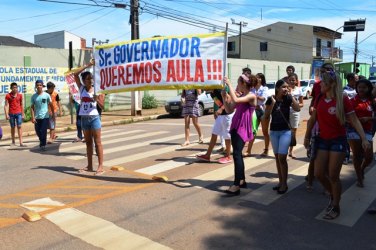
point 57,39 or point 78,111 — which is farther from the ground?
point 57,39

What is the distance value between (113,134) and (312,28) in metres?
45.6

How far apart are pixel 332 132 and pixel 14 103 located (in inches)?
359

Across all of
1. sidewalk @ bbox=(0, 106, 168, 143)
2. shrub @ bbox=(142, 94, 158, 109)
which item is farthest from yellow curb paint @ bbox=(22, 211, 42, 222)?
shrub @ bbox=(142, 94, 158, 109)

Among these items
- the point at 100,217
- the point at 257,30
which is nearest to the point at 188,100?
the point at 100,217

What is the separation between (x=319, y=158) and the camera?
4.88 meters

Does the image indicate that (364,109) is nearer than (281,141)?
No

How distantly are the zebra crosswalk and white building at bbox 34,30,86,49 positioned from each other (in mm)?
40886

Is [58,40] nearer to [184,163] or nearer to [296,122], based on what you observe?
[184,163]

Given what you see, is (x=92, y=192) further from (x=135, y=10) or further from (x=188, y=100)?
(x=135, y=10)

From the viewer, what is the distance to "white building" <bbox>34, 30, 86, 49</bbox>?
51.0m

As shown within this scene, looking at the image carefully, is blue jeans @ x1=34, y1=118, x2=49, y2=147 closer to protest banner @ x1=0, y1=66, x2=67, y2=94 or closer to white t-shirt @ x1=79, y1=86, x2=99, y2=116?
white t-shirt @ x1=79, y1=86, x2=99, y2=116

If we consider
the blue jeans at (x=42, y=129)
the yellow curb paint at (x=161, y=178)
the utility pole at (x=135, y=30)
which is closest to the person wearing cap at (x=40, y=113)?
the blue jeans at (x=42, y=129)

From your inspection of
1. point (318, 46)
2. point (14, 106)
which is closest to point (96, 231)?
point (14, 106)

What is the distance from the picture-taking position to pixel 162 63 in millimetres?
6730
